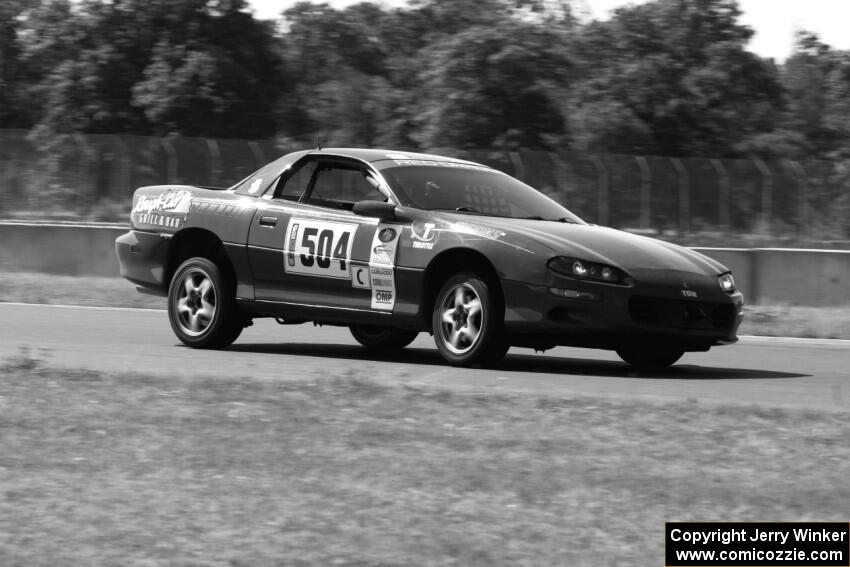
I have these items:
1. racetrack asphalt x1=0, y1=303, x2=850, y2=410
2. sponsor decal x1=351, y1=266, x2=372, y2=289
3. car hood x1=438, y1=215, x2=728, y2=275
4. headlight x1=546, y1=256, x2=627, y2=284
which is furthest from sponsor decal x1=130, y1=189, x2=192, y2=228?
headlight x1=546, y1=256, x2=627, y2=284

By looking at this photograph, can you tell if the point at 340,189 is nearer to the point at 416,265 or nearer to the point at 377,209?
the point at 377,209

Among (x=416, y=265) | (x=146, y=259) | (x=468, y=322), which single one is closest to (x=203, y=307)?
(x=146, y=259)

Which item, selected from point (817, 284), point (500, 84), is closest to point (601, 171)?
point (817, 284)

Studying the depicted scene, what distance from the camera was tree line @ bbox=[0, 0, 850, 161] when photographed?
33938 millimetres

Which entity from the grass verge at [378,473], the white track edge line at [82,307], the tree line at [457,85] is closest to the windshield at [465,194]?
the grass verge at [378,473]

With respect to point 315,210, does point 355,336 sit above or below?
below

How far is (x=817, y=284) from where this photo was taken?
17.7 meters

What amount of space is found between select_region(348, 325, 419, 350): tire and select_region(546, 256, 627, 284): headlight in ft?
7.77

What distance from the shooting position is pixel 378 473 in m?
6.11

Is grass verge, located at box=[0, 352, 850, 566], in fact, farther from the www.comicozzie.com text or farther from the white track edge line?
the white track edge line

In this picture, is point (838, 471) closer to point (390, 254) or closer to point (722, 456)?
point (722, 456)

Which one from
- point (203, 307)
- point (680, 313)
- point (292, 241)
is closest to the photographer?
point (680, 313)

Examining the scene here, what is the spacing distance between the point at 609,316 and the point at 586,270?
322mm

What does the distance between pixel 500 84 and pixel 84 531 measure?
29675 millimetres
